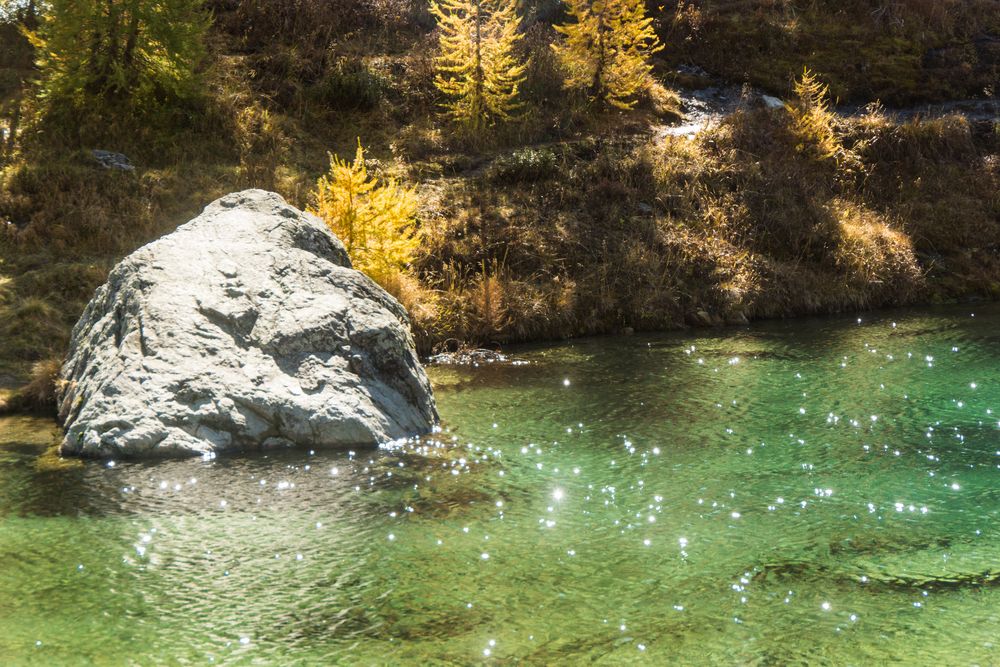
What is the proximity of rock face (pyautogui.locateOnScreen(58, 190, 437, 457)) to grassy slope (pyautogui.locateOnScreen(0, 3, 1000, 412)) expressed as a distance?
10.7 ft

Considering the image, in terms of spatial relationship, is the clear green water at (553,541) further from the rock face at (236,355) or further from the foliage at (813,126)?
the foliage at (813,126)

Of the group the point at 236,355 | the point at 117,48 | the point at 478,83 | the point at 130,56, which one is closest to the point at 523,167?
the point at 478,83

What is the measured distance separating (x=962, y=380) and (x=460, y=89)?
12941 millimetres

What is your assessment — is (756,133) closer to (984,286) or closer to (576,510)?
(984,286)

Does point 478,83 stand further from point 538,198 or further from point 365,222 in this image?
point 365,222

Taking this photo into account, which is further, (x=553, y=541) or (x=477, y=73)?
(x=477, y=73)

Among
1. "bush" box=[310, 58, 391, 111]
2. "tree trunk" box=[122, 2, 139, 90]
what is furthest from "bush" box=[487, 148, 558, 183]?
"tree trunk" box=[122, 2, 139, 90]

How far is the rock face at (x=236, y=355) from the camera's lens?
8.08 m

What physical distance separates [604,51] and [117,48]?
35.6 ft

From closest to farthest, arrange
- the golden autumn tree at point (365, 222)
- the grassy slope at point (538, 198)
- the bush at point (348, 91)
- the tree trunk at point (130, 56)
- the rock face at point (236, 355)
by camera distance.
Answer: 1. the rock face at point (236, 355)
2. the golden autumn tree at point (365, 222)
3. the grassy slope at point (538, 198)
4. the tree trunk at point (130, 56)
5. the bush at point (348, 91)

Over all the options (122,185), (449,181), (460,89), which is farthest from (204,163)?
(460,89)

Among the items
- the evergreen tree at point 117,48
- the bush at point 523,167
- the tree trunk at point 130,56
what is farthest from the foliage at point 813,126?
the tree trunk at point 130,56

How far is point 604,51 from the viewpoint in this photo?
20.6 meters

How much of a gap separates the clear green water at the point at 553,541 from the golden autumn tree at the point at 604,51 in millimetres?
12415
